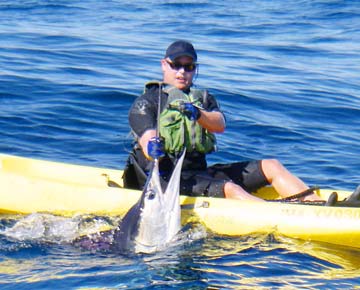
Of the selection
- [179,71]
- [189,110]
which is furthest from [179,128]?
[179,71]

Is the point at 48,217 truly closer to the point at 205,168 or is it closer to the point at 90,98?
the point at 205,168

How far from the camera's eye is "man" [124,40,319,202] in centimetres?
775

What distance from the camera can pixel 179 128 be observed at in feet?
25.5

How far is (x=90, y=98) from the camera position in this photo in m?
12.8

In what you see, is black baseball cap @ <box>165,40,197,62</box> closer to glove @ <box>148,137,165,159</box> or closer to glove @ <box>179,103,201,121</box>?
glove @ <box>179,103,201,121</box>

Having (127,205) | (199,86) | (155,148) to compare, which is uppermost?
(199,86)

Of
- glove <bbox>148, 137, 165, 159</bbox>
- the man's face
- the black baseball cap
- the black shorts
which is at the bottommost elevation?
the black shorts

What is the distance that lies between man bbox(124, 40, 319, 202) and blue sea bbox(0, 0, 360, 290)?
0.52 m

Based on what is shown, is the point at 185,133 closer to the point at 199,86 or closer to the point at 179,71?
the point at 179,71

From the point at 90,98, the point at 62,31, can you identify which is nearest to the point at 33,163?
the point at 90,98

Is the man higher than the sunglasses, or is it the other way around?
the sunglasses

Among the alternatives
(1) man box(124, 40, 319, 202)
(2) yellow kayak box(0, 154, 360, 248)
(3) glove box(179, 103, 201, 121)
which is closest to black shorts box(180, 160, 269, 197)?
(1) man box(124, 40, 319, 202)

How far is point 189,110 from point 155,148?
42 centimetres

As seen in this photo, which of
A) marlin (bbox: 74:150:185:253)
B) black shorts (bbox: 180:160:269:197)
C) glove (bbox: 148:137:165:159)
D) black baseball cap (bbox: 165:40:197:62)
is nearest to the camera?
marlin (bbox: 74:150:185:253)
